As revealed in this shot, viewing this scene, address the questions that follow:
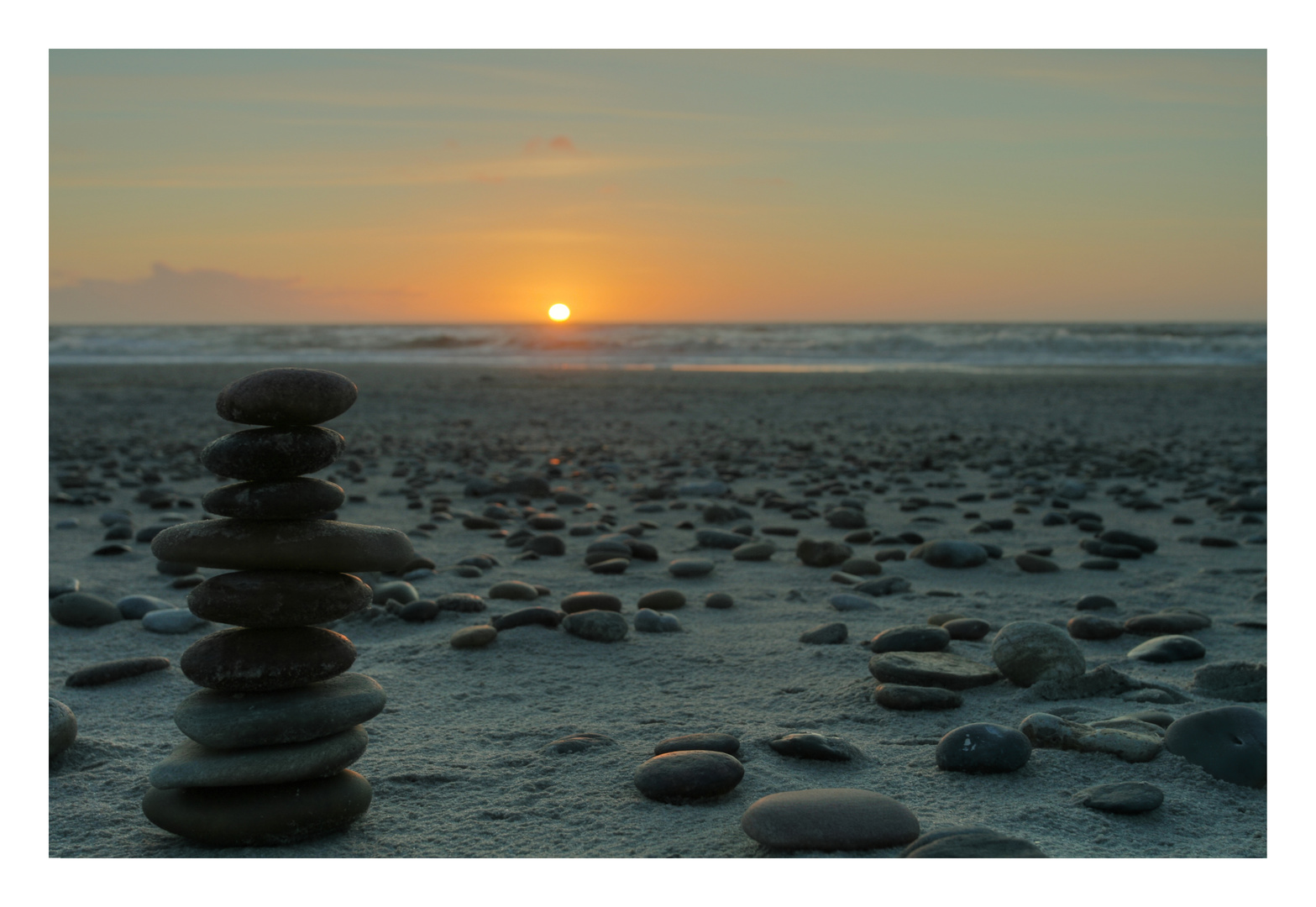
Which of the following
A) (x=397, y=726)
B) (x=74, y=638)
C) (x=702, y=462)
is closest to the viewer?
(x=397, y=726)

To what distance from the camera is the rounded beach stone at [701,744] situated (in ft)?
8.22

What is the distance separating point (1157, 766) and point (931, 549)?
262 centimetres

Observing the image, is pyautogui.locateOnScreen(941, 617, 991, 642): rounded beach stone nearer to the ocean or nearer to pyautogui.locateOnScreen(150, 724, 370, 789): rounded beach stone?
pyautogui.locateOnScreen(150, 724, 370, 789): rounded beach stone

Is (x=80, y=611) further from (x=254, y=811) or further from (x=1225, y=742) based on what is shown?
(x=1225, y=742)

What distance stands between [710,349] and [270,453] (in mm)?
32828

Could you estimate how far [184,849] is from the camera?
210cm

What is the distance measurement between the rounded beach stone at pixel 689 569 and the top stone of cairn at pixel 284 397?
2.65 m

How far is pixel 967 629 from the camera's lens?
3.60 m

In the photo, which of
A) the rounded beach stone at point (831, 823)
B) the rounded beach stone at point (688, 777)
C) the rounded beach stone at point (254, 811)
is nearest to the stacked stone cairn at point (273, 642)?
the rounded beach stone at point (254, 811)

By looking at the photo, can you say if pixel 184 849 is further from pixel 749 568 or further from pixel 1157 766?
pixel 749 568

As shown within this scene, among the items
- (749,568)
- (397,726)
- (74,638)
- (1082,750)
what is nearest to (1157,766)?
(1082,750)

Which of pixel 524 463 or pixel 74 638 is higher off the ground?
pixel 524 463

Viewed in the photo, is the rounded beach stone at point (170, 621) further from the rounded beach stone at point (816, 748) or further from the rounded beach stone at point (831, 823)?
the rounded beach stone at point (831, 823)

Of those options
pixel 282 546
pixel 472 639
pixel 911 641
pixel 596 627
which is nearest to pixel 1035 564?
pixel 911 641
